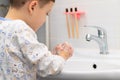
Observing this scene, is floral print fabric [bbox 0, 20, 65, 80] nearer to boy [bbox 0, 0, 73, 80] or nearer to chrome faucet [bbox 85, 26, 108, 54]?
boy [bbox 0, 0, 73, 80]

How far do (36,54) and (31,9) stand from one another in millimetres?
170

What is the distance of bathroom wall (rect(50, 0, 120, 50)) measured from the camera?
1.31 m

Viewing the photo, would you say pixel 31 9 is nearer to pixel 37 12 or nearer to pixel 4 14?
pixel 37 12

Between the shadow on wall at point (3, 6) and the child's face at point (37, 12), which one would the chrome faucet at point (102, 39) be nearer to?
the child's face at point (37, 12)

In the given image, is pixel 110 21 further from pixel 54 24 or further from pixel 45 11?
pixel 45 11

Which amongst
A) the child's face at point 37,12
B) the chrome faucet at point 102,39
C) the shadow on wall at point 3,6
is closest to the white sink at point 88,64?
the chrome faucet at point 102,39

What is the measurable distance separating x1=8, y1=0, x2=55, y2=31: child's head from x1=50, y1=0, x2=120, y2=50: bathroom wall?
54cm

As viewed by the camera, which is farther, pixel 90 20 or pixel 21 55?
pixel 90 20

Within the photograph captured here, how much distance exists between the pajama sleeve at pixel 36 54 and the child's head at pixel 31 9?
73 mm

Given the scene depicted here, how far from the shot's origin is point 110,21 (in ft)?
4.34

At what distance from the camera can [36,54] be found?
77cm

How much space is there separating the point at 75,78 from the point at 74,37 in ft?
2.12

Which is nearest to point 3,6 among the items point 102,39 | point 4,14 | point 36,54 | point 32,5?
point 4,14

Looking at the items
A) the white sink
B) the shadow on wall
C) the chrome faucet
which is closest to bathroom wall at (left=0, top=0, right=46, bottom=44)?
the shadow on wall
